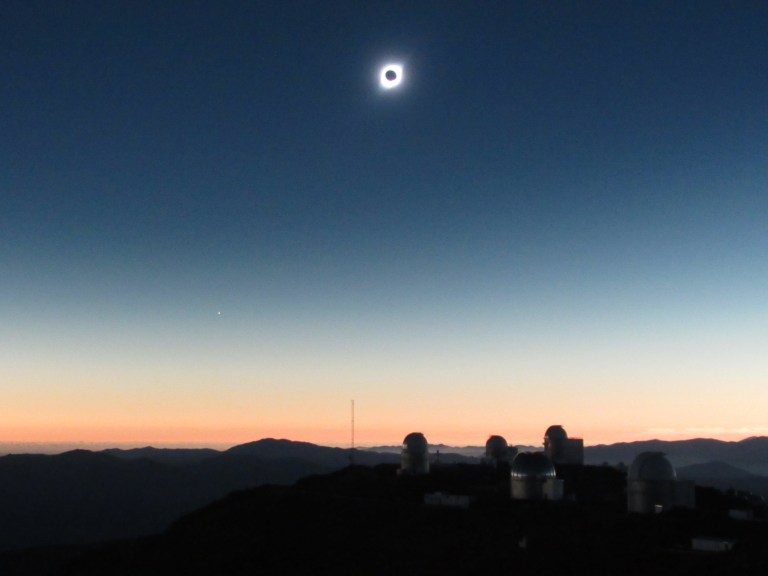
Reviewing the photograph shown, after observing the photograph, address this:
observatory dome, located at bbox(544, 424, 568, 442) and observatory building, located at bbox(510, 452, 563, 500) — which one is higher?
observatory dome, located at bbox(544, 424, 568, 442)

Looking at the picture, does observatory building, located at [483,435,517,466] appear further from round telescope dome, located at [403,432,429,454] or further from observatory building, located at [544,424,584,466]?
round telescope dome, located at [403,432,429,454]

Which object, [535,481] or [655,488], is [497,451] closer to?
[535,481]

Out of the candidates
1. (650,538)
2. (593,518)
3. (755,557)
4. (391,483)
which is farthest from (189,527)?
(755,557)

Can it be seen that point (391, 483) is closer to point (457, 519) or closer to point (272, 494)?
point (272, 494)

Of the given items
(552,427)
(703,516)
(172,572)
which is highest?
(552,427)

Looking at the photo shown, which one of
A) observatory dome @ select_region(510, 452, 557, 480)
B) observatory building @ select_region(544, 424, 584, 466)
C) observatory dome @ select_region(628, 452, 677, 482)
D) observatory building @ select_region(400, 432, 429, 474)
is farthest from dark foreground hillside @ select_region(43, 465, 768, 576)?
observatory building @ select_region(544, 424, 584, 466)

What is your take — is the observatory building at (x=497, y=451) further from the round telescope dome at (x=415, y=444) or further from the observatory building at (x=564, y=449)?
the round telescope dome at (x=415, y=444)
